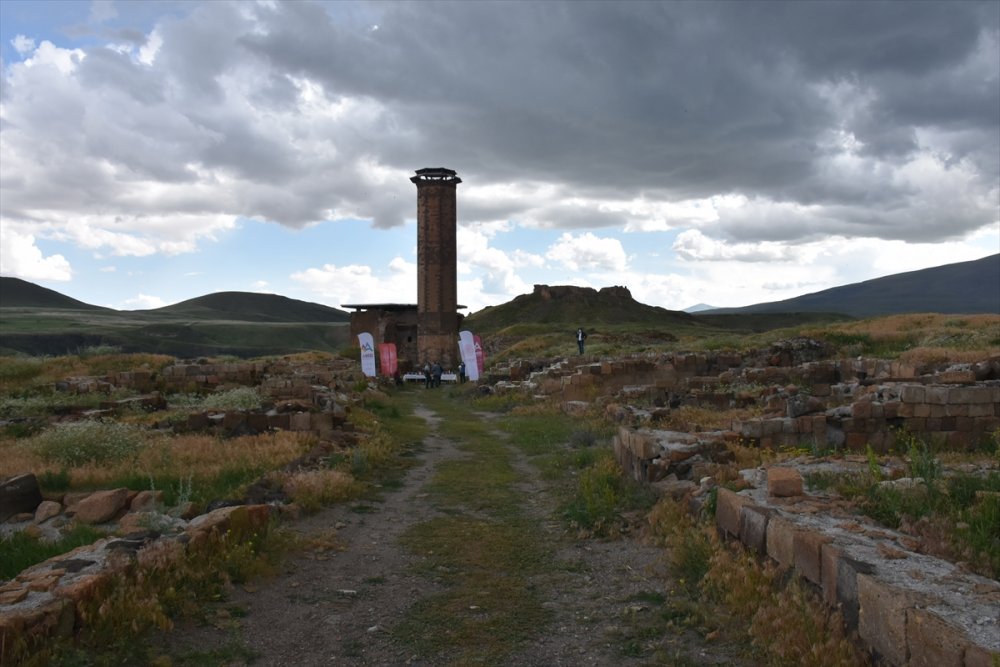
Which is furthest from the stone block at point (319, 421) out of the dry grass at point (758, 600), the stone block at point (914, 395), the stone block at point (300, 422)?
the stone block at point (914, 395)

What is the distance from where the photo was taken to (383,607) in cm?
612

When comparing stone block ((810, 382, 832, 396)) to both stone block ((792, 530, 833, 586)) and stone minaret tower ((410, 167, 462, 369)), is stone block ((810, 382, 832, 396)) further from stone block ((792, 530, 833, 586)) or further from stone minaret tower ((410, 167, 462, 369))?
stone minaret tower ((410, 167, 462, 369))

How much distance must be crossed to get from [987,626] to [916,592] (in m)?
0.44

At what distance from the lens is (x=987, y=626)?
156 inches

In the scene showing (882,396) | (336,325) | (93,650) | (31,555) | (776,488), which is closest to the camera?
(93,650)

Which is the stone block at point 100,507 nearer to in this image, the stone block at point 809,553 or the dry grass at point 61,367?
the stone block at point 809,553

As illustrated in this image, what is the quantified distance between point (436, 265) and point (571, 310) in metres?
31.5

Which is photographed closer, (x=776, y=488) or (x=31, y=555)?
(x=31, y=555)

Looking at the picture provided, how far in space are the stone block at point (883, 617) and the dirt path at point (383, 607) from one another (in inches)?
33.2

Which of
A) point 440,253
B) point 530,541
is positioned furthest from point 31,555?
point 440,253

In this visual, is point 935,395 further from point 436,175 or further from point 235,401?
point 436,175

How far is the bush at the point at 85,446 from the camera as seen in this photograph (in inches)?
447

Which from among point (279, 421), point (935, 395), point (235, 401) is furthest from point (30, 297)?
point (935, 395)

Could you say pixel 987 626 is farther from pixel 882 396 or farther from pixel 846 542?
pixel 882 396
